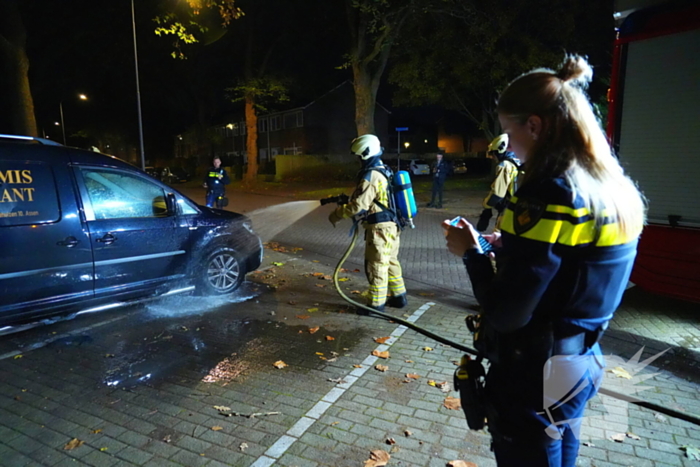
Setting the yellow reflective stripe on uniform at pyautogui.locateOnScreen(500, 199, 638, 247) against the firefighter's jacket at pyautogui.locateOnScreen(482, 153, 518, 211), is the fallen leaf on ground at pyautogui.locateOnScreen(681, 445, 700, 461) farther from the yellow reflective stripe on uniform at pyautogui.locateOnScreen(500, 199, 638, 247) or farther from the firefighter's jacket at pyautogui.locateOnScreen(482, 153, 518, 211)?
the firefighter's jacket at pyautogui.locateOnScreen(482, 153, 518, 211)

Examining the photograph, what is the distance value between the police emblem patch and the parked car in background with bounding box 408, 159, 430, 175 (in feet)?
115

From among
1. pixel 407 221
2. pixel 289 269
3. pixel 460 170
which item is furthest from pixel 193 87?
pixel 407 221

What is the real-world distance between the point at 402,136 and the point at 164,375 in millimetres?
51505

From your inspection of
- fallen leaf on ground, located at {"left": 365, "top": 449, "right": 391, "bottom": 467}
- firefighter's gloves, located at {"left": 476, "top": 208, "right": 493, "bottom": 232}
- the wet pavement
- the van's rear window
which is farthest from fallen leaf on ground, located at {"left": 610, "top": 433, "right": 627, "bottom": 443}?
the van's rear window

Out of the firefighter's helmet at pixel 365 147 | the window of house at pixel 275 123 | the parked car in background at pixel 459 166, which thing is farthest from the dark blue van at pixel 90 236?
the window of house at pixel 275 123

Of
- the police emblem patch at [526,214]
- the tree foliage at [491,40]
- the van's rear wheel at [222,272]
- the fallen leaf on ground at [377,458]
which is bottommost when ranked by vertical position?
the fallen leaf on ground at [377,458]

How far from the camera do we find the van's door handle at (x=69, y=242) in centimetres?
481

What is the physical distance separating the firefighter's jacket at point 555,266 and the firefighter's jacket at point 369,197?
12.4 ft

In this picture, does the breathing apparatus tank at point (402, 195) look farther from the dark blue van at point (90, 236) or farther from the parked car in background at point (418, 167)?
the parked car in background at point (418, 167)

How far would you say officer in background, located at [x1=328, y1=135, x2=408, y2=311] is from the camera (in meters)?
5.39

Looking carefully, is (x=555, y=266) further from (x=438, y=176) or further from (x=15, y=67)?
(x=15, y=67)

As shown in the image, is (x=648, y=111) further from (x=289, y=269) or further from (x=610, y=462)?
(x=289, y=269)

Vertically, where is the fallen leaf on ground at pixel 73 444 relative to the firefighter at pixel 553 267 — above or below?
below

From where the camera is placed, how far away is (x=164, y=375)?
14.0ft
